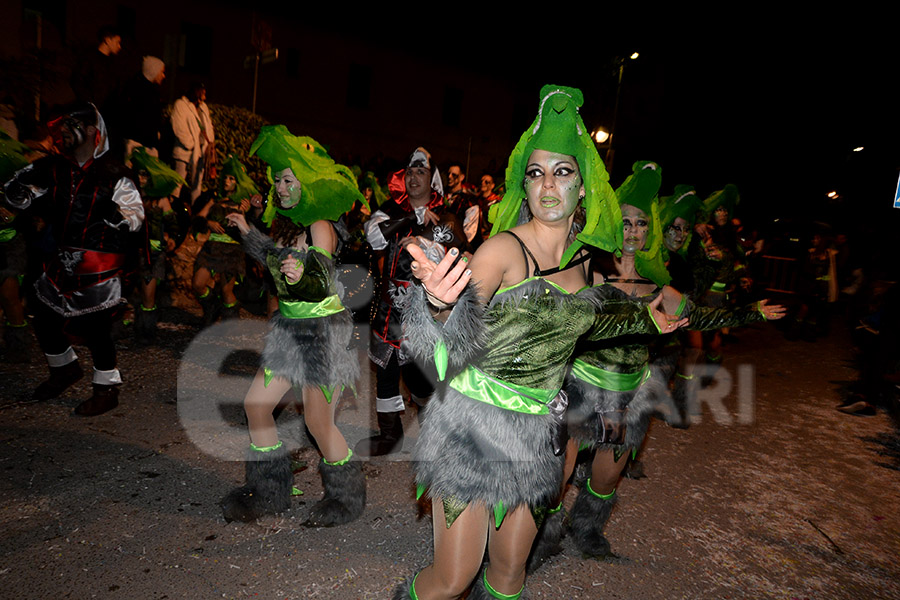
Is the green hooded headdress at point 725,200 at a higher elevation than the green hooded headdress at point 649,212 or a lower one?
higher

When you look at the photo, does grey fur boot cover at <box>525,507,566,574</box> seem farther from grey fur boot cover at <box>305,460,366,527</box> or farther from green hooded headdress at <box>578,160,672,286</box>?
green hooded headdress at <box>578,160,672,286</box>

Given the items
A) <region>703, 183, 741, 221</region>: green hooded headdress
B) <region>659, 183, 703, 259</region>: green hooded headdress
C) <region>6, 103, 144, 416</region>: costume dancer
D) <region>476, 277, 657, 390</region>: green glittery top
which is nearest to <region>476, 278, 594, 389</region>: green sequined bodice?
<region>476, 277, 657, 390</region>: green glittery top

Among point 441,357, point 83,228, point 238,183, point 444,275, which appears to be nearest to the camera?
point 444,275

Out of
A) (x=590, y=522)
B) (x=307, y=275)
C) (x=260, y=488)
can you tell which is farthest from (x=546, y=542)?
(x=307, y=275)

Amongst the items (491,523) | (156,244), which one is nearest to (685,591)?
(491,523)

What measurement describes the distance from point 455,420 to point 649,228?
6.59 ft

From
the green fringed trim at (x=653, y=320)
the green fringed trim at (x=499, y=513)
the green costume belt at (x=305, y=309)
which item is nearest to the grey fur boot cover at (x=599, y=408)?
the green fringed trim at (x=653, y=320)

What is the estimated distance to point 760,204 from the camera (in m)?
25.9

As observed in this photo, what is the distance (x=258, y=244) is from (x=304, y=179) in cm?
49

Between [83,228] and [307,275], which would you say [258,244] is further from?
[83,228]

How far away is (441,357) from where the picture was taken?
6.70 feet

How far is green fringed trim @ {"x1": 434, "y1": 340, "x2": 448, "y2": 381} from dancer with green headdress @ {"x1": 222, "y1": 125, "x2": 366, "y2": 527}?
50.5 inches

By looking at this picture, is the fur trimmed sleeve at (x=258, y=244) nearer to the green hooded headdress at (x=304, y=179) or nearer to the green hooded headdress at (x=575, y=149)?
the green hooded headdress at (x=304, y=179)

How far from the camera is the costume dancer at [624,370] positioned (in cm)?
315
